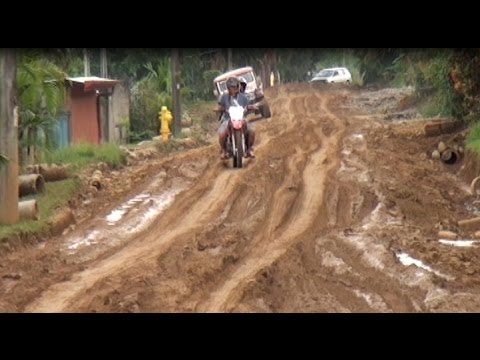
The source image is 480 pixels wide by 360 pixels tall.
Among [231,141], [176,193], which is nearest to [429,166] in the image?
[231,141]

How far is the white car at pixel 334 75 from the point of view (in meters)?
33.9

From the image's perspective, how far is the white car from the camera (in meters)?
33.9

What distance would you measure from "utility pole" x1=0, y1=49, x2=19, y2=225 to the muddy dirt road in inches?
28.5

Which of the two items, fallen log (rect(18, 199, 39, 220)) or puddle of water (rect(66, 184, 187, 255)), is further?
fallen log (rect(18, 199, 39, 220))

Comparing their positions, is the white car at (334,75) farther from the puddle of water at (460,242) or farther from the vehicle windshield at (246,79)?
the puddle of water at (460,242)

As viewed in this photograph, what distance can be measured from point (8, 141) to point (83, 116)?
936cm

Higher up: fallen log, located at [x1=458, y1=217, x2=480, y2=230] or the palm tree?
the palm tree

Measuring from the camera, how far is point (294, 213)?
11984 millimetres

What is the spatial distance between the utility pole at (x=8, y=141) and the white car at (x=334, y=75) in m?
23.5

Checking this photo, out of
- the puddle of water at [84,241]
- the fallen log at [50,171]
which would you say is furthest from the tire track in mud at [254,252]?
the fallen log at [50,171]

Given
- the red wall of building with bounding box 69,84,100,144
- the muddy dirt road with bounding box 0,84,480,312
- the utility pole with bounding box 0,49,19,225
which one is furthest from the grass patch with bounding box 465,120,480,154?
the red wall of building with bounding box 69,84,100,144

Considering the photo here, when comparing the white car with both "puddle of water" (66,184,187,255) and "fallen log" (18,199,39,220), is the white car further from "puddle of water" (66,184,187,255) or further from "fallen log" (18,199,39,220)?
"fallen log" (18,199,39,220)
